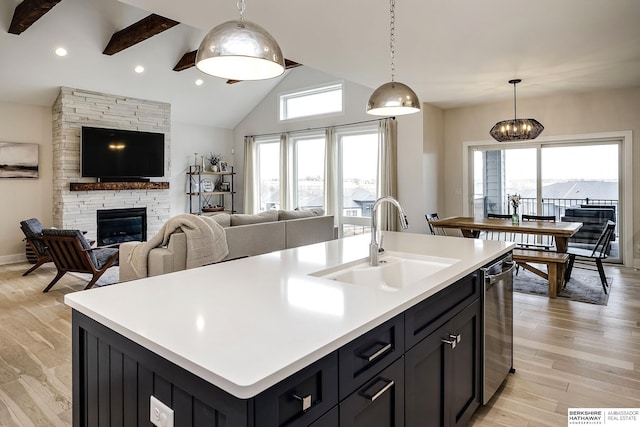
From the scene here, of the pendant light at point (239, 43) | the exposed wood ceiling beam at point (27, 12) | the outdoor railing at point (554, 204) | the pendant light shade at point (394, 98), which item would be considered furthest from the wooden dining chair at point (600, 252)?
the exposed wood ceiling beam at point (27, 12)

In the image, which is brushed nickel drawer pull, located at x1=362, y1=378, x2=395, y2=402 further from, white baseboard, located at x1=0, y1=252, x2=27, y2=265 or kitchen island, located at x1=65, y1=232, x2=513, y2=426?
white baseboard, located at x1=0, y1=252, x2=27, y2=265

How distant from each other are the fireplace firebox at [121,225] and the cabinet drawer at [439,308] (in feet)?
22.7

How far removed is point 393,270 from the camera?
7.28ft

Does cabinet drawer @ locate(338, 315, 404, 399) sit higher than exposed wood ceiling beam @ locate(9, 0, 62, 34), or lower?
lower

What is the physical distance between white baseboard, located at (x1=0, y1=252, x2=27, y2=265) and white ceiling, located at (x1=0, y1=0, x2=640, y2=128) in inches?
102

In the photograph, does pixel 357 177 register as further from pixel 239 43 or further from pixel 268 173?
pixel 239 43

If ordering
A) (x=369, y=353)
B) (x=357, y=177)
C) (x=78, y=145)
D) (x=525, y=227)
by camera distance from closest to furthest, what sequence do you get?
(x=369, y=353)
(x=525, y=227)
(x=78, y=145)
(x=357, y=177)

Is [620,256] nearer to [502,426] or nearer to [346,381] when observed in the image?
[502,426]

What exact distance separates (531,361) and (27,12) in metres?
6.30

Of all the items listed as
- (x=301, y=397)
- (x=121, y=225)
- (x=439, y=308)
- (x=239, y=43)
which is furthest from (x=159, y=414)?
(x=121, y=225)

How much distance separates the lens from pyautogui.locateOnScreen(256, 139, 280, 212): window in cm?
905

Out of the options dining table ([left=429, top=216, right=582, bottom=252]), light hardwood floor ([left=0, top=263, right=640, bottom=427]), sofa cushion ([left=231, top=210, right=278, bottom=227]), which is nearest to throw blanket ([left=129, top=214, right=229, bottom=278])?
sofa cushion ([left=231, top=210, right=278, bottom=227])

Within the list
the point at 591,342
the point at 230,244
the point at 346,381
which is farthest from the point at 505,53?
the point at 346,381

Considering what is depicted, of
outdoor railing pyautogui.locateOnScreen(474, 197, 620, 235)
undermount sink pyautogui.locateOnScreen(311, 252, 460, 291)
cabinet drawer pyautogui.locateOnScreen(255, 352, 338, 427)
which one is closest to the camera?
cabinet drawer pyautogui.locateOnScreen(255, 352, 338, 427)
